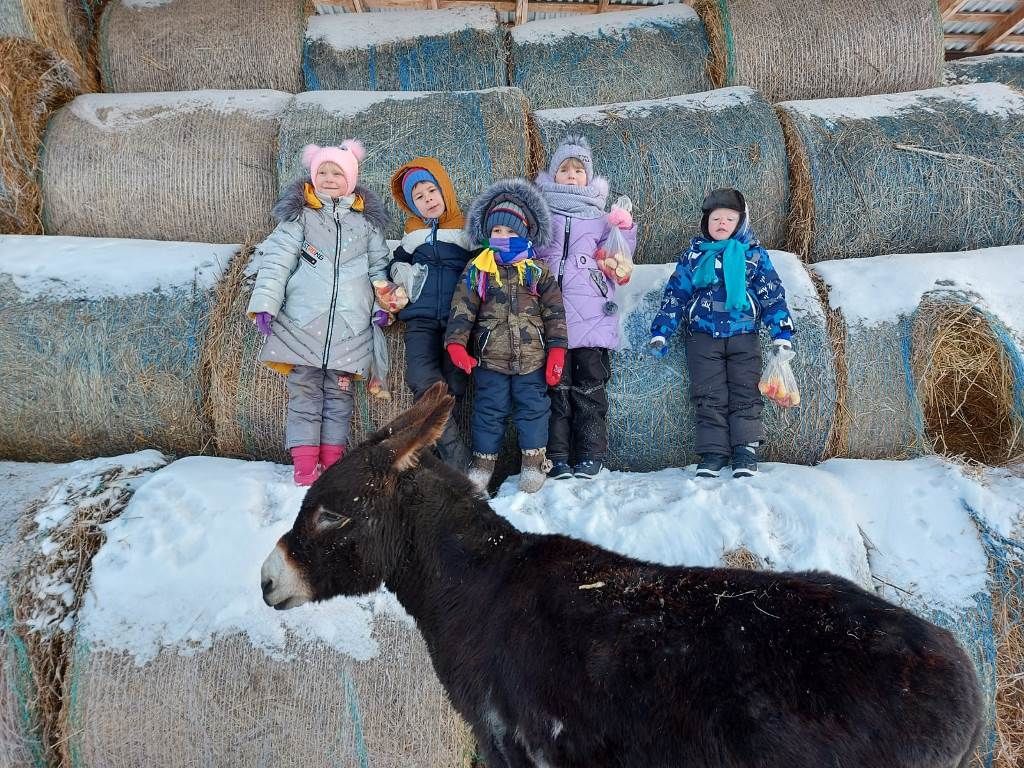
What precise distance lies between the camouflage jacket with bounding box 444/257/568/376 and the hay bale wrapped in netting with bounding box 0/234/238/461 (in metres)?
1.79

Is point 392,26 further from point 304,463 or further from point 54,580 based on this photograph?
point 54,580

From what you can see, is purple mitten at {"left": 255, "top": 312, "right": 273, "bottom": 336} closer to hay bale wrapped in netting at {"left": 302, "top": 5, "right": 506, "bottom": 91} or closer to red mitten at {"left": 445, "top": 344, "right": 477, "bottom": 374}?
red mitten at {"left": 445, "top": 344, "right": 477, "bottom": 374}

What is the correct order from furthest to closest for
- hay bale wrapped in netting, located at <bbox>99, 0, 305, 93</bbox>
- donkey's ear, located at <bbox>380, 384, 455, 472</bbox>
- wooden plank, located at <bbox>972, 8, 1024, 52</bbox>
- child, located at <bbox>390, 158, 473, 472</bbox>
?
wooden plank, located at <bbox>972, 8, 1024, 52</bbox> < hay bale wrapped in netting, located at <bbox>99, 0, 305, 93</bbox> < child, located at <bbox>390, 158, 473, 472</bbox> < donkey's ear, located at <bbox>380, 384, 455, 472</bbox>

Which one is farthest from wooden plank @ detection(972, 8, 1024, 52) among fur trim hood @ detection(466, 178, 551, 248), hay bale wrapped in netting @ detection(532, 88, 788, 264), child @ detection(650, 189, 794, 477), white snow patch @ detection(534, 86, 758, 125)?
fur trim hood @ detection(466, 178, 551, 248)

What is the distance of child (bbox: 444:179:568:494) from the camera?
3.73 metres

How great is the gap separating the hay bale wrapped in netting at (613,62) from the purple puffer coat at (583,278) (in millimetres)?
2362

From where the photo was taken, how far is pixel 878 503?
136 inches

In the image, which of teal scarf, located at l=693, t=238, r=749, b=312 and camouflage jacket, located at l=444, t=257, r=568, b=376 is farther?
teal scarf, located at l=693, t=238, r=749, b=312

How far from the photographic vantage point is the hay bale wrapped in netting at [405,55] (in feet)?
19.3

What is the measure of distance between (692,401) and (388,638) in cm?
239

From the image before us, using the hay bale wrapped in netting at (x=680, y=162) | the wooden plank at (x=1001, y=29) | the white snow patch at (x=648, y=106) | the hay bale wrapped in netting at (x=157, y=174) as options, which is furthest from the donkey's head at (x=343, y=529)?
the wooden plank at (x=1001, y=29)

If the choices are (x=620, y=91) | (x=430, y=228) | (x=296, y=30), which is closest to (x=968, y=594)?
(x=430, y=228)

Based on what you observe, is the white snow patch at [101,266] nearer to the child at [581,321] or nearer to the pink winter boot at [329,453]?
the pink winter boot at [329,453]

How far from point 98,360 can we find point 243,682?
2430mm
